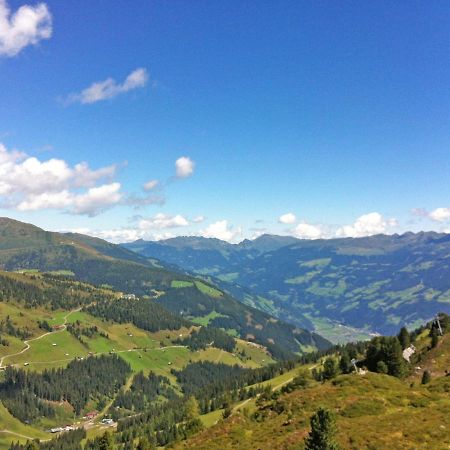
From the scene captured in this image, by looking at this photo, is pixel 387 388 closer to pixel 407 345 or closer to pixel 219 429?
pixel 219 429

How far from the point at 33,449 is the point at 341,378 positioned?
115687mm

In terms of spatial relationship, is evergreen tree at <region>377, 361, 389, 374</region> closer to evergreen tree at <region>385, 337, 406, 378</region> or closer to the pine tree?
evergreen tree at <region>385, 337, 406, 378</region>

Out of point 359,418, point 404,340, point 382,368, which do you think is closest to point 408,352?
point 404,340

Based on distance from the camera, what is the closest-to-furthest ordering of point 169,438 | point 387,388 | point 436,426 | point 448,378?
1. point 436,426
2. point 387,388
3. point 448,378
4. point 169,438

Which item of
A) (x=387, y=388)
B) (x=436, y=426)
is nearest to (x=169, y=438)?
(x=387, y=388)

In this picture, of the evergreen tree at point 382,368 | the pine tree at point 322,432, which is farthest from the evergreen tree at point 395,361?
the pine tree at point 322,432

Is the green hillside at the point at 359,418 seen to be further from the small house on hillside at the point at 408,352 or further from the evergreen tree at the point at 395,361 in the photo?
the small house on hillside at the point at 408,352

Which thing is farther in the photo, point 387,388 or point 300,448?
Answer: point 387,388

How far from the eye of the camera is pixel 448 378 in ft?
397

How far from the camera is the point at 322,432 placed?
61312 mm

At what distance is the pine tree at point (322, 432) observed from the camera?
199 feet

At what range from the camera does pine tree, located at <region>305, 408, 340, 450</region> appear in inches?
2392

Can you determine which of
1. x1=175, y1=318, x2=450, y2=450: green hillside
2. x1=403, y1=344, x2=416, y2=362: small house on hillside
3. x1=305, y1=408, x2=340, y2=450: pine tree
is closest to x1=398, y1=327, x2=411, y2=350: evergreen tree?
x1=403, y1=344, x2=416, y2=362: small house on hillside

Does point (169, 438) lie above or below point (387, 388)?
below
